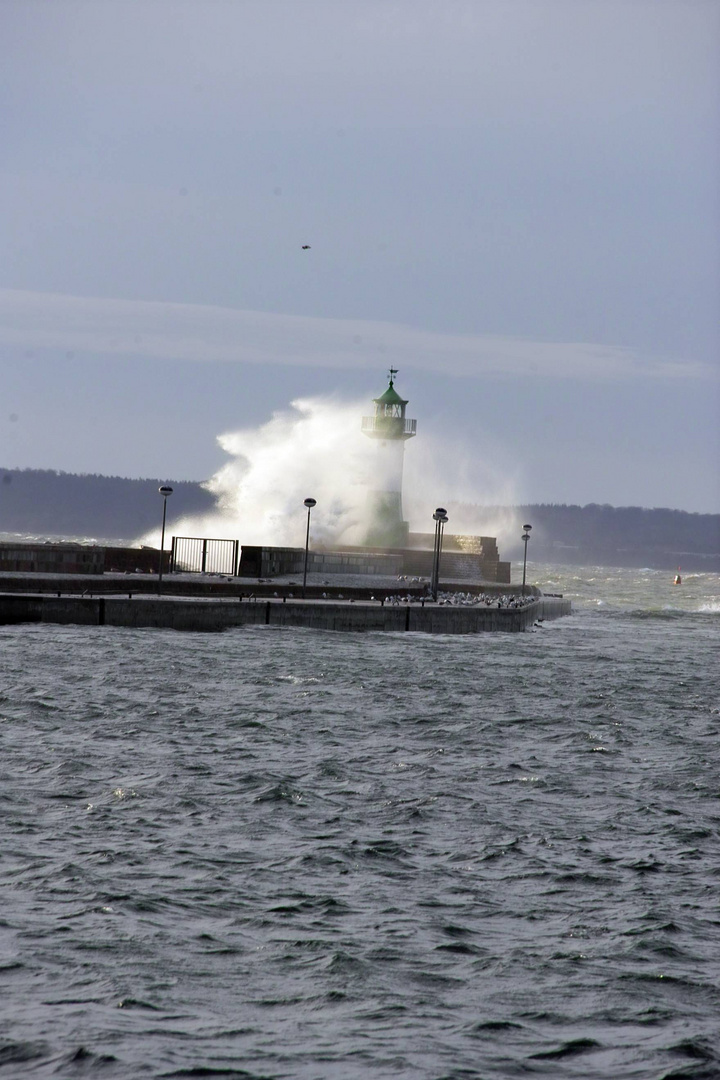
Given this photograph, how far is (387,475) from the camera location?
2478 inches

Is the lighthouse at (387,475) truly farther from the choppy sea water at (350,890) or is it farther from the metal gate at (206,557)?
the choppy sea water at (350,890)

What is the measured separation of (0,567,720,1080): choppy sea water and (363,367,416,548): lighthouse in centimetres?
4196

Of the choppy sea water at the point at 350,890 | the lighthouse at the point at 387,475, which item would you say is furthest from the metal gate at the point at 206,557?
the choppy sea water at the point at 350,890

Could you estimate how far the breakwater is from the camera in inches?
1163

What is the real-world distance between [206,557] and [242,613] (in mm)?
17605

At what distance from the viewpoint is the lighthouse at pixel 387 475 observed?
6234 centimetres

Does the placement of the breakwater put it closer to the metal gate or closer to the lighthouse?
the metal gate

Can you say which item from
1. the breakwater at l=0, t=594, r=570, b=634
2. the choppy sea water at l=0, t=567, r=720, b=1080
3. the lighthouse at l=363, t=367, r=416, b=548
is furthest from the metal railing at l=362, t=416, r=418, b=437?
the choppy sea water at l=0, t=567, r=720, b=1080

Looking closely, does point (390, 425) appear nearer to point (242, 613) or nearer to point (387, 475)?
point (387, 475)

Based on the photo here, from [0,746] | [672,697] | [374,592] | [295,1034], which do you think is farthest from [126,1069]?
[374,592]

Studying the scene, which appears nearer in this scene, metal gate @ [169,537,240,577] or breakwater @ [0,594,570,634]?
breakwater @ [0,594,570,634]

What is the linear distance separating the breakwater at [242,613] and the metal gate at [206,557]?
9125 millimetres

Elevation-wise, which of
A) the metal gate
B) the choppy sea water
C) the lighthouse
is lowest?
the choppy sea water

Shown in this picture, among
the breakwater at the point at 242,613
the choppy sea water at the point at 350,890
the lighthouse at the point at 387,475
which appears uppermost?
the lighthouse at the point at 387,475
